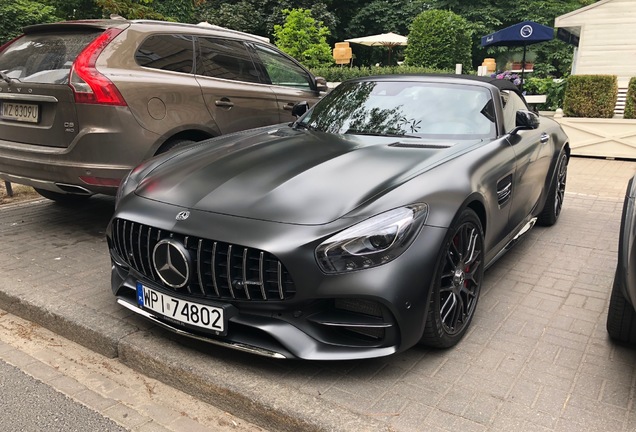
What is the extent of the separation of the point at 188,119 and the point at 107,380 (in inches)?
98.8

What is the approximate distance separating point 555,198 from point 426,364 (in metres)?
3.21

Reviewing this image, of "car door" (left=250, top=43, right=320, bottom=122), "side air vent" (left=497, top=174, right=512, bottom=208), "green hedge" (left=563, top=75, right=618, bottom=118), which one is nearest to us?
"side air vent" (left=497, top=174, right=512, bottom=208)

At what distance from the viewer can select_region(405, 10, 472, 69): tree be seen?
2159 centimetres

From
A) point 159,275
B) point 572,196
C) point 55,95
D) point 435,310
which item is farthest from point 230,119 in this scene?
point 572,196

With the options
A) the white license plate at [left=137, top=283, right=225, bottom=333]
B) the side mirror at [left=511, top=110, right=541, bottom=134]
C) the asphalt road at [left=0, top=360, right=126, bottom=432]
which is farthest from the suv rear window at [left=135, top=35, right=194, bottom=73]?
the side mirror at [left=511, top=110, right=541, bottom=134]

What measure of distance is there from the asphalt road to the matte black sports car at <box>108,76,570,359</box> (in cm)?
54

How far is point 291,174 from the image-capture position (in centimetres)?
291

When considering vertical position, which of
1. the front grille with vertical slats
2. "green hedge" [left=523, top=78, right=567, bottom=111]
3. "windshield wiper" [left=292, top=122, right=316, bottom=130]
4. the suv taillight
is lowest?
"green hedge" [left=523, top=78, right=567, bottom=111]

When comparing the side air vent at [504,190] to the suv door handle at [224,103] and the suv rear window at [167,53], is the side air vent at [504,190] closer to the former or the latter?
the suv door handle at [224,103]

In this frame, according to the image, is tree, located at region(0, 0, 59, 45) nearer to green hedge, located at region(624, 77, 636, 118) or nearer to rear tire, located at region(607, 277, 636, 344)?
rear tire, located at region(607, 277, 636, 344)

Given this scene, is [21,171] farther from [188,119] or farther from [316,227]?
[316,227]

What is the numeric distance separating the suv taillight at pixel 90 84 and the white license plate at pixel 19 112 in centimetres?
49

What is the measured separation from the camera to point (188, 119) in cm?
466

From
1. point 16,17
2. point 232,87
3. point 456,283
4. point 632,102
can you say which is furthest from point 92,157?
point 632,102
